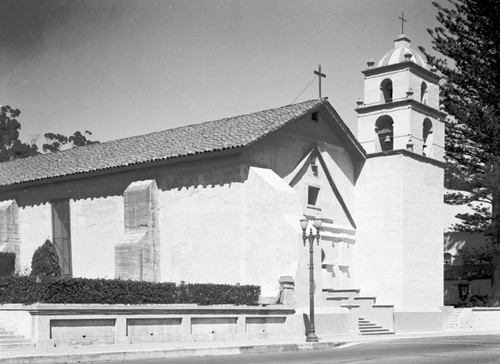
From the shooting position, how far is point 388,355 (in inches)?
749

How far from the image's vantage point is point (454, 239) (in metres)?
55.7

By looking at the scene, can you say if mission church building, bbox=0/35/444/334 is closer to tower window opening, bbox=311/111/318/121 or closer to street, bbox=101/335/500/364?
tower window opening, bbox=311/111/318/121

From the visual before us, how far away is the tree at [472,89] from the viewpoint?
3962 cm

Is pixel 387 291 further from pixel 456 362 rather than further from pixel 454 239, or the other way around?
pixel 454 239

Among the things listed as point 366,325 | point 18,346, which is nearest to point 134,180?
point 366,325

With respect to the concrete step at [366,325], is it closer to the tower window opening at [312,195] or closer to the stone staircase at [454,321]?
the tower window opening at [312,195]

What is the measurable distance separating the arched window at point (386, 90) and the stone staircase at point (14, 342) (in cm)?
2014

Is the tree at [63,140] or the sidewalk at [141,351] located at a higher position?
the tree at [63,140]

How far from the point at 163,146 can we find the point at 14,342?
563 inches

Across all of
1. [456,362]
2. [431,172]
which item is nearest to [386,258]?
[431,172]

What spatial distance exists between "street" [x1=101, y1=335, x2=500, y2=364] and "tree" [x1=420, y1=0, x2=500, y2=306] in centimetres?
1699

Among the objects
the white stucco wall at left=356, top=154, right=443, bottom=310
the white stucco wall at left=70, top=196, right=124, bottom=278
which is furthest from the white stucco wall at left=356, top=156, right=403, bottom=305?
the white stucco wall at left=70, top=196, right=124, bottom=278

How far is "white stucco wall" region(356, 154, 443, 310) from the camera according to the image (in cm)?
3288

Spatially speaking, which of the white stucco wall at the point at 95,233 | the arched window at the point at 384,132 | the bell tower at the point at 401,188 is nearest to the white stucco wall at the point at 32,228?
the white stucco wall at the point at 95,233
